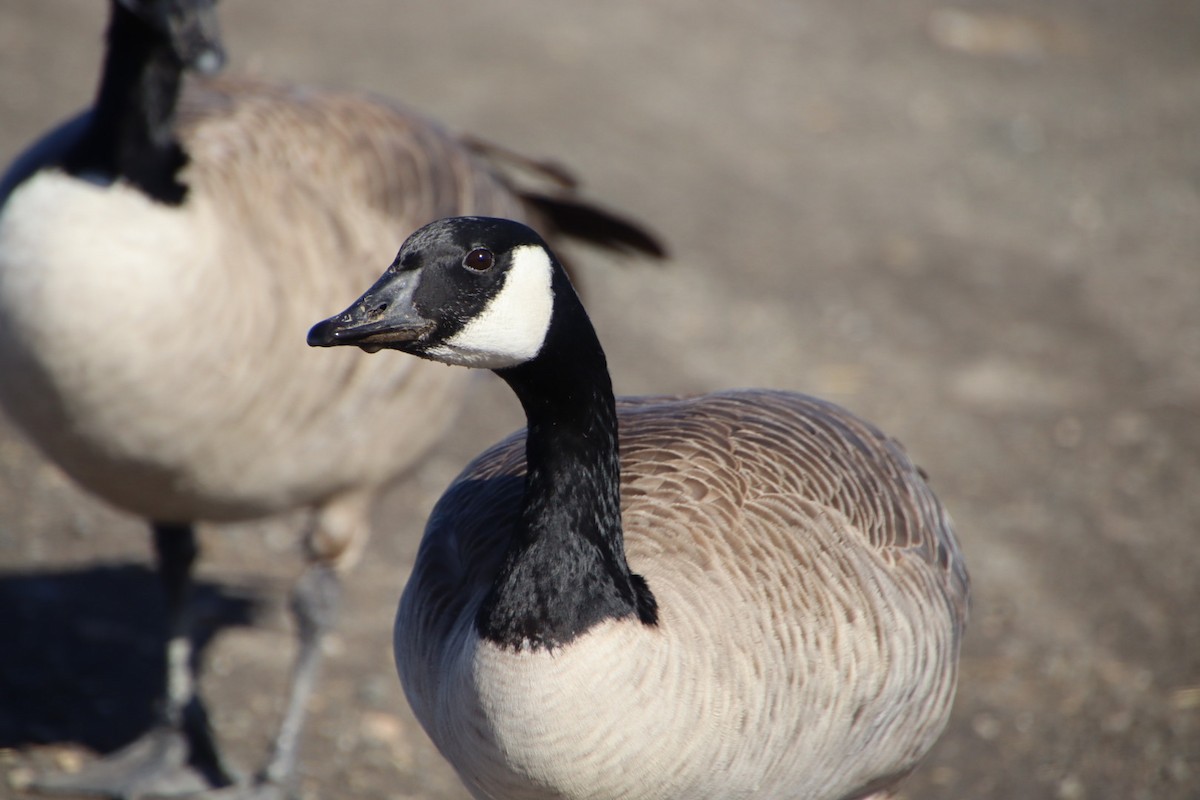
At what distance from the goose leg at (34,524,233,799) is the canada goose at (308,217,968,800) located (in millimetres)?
1317

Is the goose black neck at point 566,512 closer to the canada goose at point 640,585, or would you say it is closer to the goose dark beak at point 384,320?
the canada goose at point 640,585

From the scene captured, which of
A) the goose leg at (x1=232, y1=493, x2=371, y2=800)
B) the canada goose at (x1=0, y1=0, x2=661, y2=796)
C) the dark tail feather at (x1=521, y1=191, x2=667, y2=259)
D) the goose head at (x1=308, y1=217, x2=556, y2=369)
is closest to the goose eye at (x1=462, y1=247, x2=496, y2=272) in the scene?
the goose head at (x1=308, y1=217, x2=556, y2=369)

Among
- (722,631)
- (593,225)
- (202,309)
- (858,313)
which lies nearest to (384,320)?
(722,631)

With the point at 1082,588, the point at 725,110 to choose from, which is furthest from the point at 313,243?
the point at 725,110

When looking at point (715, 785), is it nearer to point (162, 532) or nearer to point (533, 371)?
point (533, 371)

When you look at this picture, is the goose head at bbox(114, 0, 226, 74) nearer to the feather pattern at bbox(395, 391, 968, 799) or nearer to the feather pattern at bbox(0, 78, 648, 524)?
the feather pattern at bbox(0, 78, 648, 524)

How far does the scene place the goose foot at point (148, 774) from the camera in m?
3.78

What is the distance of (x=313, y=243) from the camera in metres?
3.71

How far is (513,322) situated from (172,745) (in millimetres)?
2345

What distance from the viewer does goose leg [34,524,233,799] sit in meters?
3.81

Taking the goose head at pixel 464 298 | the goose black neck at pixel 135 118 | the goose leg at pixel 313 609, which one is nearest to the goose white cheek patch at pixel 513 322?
the goose head at pixel 464 298

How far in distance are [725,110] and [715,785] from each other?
22.3 feet

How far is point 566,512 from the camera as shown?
8.21 ft

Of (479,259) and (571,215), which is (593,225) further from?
(479,259)
